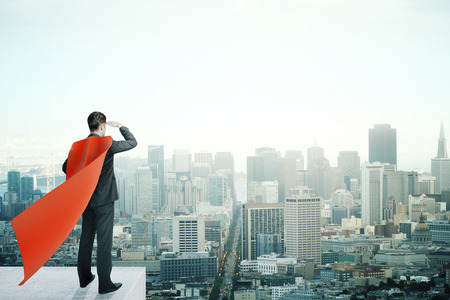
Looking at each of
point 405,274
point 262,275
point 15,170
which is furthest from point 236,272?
point 15,170

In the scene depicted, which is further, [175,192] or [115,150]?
[175,192]

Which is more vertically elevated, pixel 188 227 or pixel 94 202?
pixel 94 202

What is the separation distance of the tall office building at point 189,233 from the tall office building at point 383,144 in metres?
5.75

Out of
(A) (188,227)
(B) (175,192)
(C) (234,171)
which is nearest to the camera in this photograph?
(A) (188,227)

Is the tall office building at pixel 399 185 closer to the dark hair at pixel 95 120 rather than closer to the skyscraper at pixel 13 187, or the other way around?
the skyscraper at pixel 13 187

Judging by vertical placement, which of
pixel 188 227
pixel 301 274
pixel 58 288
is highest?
pixel 58 288

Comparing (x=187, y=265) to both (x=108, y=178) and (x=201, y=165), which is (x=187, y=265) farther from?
(x=108, y=178)

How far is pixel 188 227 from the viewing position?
12.4 meters

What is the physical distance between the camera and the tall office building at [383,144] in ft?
47.8

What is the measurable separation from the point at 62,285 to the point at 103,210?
1.47 ft

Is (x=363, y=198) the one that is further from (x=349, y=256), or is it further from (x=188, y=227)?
(x=188, y=227)

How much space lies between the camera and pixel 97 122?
1.96 metres

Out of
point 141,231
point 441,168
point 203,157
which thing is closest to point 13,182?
point 141,231

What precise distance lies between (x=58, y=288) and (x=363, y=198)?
14.3 metres
